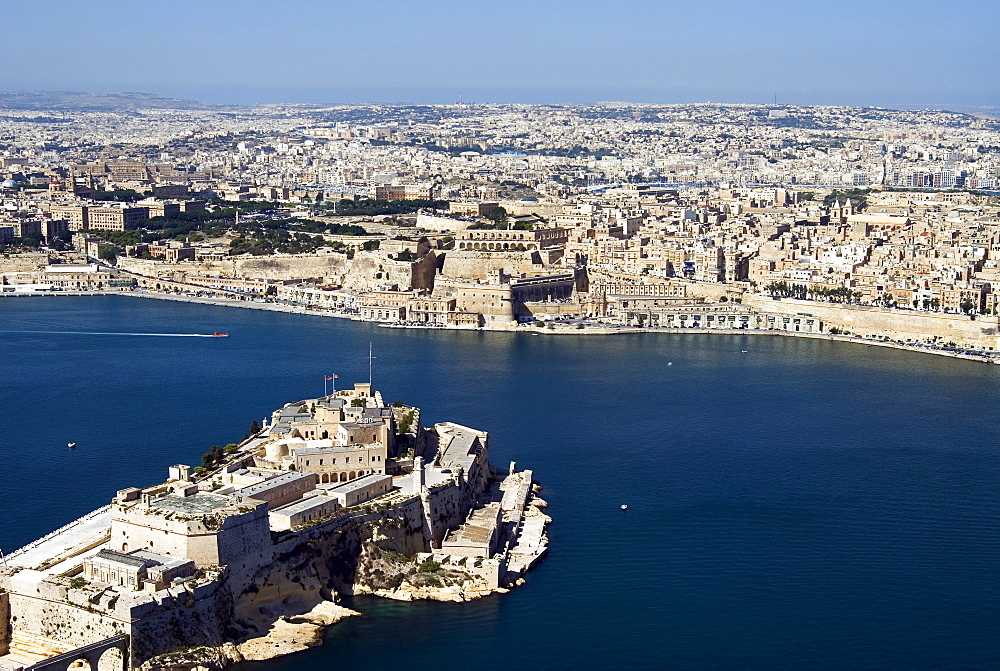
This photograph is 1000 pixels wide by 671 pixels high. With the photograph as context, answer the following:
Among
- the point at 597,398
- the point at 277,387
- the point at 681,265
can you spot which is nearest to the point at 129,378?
the point at 277,387

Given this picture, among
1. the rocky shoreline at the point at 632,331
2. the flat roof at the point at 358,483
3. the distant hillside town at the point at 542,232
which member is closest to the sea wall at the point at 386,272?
the distant hillside town at the point at 542,232

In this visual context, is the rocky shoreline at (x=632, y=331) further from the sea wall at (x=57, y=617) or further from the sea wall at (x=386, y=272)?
the sea wall at (x=57, y=617)

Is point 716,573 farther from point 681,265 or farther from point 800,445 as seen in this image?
point 681,265

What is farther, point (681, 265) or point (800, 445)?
point (681, 265)

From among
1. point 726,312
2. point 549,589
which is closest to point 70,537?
point 549,589

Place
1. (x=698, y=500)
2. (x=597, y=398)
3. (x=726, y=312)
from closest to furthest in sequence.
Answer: (x=698, y=500), (x=597, y=398), (x=726, y=312)

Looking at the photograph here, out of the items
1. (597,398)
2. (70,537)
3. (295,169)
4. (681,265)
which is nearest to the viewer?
(70,537)

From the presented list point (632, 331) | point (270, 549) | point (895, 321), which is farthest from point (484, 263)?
point (270, 549)

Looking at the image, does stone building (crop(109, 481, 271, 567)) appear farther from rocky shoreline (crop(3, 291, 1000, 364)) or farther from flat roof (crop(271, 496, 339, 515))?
rocky shoreline (crop(3, 291, 1000, 364))
